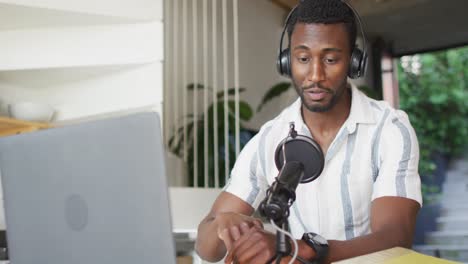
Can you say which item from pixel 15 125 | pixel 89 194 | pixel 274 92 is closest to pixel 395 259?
pixel 89 194

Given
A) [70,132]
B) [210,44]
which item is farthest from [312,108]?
[210,44]

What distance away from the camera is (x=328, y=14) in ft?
3.64

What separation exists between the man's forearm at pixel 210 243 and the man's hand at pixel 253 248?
0.18 m

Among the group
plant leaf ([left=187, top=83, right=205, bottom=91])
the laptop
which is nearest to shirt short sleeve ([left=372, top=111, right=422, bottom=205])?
the laptop

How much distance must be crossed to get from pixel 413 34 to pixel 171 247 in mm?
5301

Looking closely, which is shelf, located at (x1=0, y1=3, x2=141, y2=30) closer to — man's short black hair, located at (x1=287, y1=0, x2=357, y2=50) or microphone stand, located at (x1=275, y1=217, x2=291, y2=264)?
man's short black hair, located at (x1=287, y1=0, x2=357, y2=50)

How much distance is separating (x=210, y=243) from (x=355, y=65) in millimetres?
479

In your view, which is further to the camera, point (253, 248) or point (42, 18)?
point (42, 18)

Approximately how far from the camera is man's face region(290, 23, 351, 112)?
110cm

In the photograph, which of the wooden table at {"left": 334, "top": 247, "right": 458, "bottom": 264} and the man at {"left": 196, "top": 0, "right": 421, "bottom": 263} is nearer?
the wooden table at {"left": 334, "top": 247, "right": 458, "bottom": 264}

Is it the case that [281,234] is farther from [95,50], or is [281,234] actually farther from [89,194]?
[95,50]

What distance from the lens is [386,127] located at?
1.16 m

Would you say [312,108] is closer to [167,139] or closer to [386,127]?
[386,127]

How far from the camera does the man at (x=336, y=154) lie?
1057 millimetres
